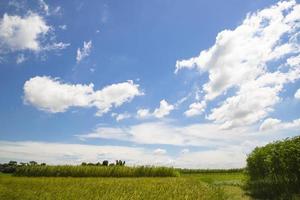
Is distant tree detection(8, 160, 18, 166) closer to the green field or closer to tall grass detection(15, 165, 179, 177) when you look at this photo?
tall grass detection(15, 165, 179, 177)

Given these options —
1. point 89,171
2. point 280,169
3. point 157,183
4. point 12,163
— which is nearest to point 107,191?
point 157,183

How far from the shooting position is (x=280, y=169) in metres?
19.4

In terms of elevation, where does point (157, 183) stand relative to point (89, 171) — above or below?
below

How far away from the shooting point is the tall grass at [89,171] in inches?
1580

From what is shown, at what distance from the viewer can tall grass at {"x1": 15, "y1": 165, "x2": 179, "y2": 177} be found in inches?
1580

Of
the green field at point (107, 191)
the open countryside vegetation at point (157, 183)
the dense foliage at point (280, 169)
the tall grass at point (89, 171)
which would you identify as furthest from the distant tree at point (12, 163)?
the dense foliage at point (280, 169)

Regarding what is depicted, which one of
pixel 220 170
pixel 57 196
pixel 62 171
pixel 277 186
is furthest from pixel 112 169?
pixel 220 170

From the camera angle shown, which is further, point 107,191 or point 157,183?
point 157,183

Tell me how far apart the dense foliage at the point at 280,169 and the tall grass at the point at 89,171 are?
746 inches

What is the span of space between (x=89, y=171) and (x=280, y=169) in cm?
2491

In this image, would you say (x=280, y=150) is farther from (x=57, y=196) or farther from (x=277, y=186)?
(x=57, y=196)

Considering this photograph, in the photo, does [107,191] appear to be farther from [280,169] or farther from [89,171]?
[89,171]

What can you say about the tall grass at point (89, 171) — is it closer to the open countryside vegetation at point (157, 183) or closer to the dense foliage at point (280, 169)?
the open countryside vegetation at point (157, 183)

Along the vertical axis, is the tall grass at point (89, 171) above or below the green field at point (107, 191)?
above
